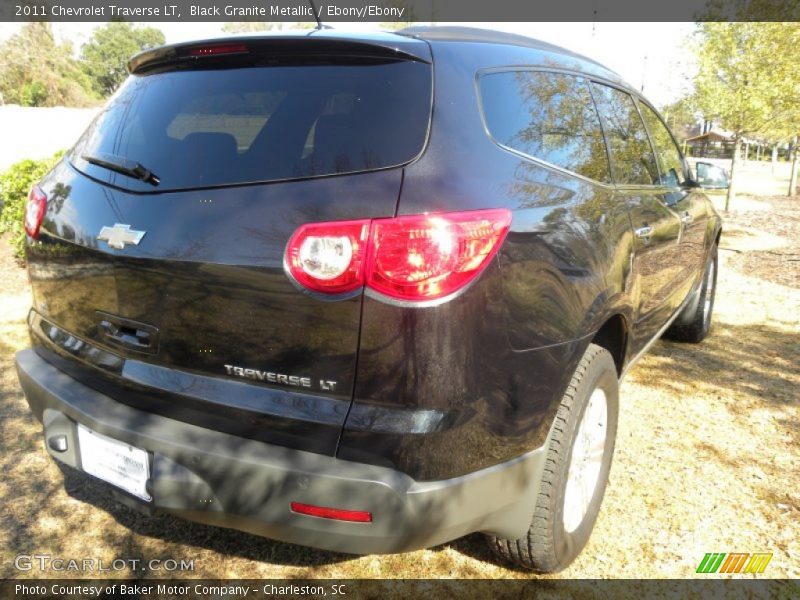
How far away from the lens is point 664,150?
3.79 metres

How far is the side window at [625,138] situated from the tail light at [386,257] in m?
1.40

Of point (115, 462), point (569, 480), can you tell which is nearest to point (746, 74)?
point (569, 480)

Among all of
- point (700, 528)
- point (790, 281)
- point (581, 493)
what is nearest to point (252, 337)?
point (581, 493)

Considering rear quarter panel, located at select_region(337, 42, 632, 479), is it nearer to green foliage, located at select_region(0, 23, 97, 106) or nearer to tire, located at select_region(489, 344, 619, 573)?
tire, located at select_region(489, 344, 619, 573)

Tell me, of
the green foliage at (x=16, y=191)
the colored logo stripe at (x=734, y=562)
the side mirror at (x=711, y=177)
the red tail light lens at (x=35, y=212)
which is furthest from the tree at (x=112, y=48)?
the colored logo stripe at (x=734, y=562)

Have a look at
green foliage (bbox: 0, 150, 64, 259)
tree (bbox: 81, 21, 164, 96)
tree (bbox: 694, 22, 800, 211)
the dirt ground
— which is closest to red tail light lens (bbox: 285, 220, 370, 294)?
the dirt ground


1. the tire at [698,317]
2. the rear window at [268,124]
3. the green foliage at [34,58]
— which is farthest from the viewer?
the green foliage at [34,58]

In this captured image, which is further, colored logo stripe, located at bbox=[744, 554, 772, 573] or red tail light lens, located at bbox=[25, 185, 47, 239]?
colored logo stripe, located at bbox=[744, 554, 772, 573]

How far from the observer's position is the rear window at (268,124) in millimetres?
1681

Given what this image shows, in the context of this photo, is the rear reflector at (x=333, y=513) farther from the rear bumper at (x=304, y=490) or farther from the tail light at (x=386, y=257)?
the tail light at (x=386, y=257)

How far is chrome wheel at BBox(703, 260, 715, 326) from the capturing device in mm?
4840

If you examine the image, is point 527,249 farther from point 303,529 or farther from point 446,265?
point 303,529

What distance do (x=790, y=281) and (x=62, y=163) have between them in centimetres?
747

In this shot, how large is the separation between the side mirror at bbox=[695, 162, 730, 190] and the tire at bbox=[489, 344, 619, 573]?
7.34ft
